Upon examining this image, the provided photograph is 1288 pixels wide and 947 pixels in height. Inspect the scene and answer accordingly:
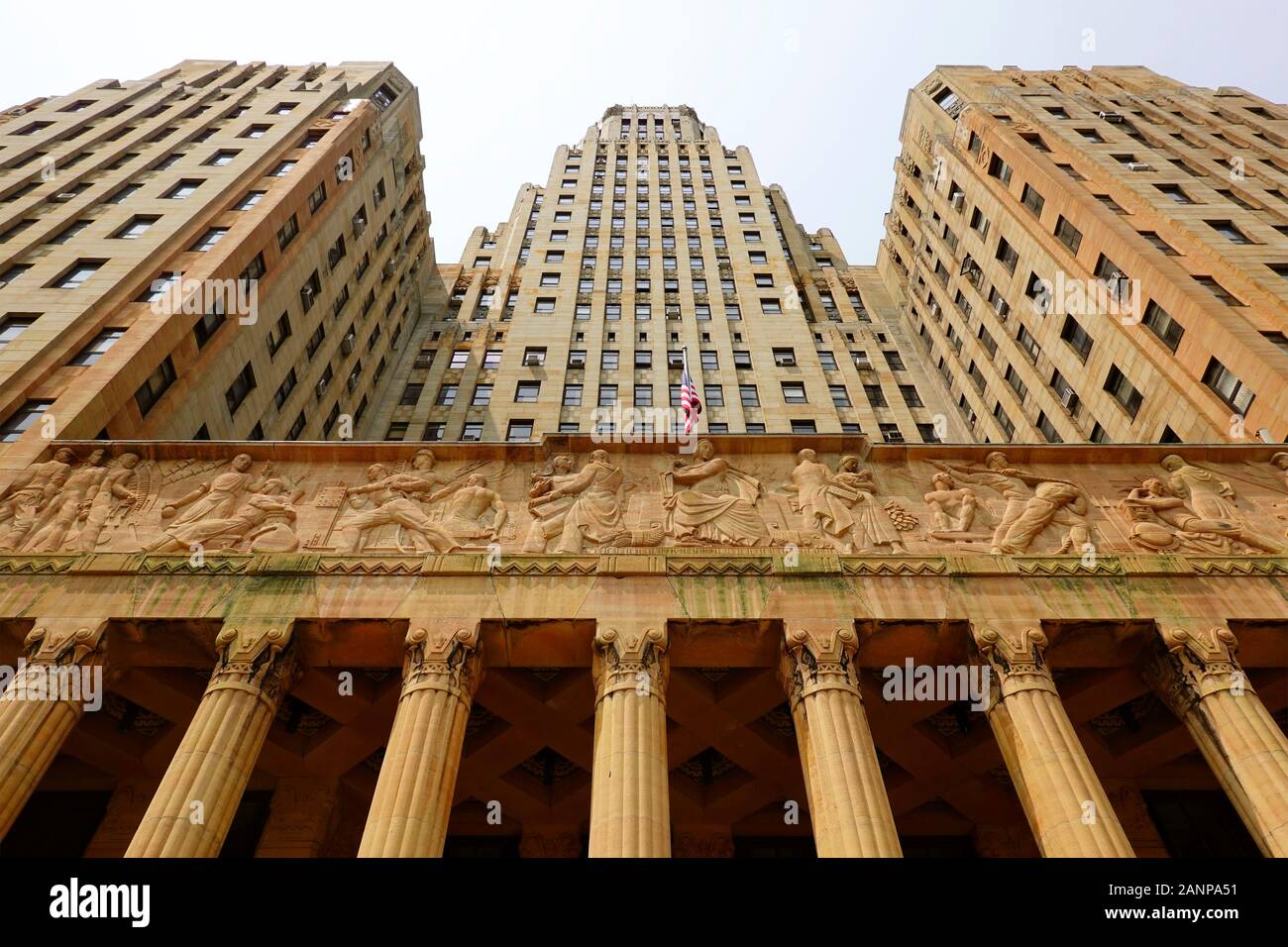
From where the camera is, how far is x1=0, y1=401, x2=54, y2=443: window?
26078 millimetres

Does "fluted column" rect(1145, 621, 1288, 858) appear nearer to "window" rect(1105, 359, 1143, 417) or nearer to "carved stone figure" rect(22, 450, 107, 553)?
"window" rect(1105, 359, 1143, 417)

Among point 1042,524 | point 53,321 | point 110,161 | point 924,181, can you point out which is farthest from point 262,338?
point 924,181

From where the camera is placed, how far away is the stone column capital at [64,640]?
1867 cm

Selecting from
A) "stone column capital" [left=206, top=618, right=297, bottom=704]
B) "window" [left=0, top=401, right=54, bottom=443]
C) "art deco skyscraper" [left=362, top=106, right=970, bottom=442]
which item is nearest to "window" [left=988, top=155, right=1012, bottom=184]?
"art deco skyscraper" [left=362, top=106, right=970, bottom=442]

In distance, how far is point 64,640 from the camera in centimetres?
1897

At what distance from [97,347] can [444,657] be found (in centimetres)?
2005

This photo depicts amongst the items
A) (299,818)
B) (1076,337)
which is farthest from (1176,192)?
(299,818)

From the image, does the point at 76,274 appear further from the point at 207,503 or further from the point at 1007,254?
the point at 1007,254

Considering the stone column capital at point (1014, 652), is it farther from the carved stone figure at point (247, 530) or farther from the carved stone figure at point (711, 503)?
the carved stone figure at point (247, 530)

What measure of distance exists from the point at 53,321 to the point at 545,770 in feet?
74.8

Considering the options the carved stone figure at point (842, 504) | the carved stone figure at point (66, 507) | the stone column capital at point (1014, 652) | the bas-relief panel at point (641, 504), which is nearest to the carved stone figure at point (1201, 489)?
the bas-relief panel at point (641, 504)

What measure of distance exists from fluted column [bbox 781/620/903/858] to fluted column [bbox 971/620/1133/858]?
278 centimetres

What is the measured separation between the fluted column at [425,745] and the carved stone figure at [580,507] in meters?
3.43

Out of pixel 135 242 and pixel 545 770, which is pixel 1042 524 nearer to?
pixel 545 770
